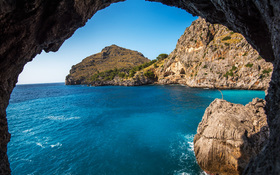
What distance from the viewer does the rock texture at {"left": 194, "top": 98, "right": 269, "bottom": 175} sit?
10914mm

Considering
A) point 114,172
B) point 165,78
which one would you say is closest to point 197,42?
point 165,78

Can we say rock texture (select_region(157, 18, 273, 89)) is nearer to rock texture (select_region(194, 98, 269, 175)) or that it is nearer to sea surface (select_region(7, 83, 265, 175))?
sea surface (select_region(7, 83, 265, 175))

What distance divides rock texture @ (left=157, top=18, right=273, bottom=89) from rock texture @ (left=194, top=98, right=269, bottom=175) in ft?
172

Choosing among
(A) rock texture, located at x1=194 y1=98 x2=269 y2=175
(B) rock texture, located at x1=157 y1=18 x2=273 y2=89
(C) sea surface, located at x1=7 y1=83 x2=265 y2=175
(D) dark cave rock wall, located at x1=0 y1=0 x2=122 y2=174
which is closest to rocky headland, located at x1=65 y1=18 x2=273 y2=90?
(B) rock texture, located at x1=157 y1=18 x2=273 y2=89

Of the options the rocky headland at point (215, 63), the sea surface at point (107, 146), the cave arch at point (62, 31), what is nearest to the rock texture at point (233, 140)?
the sea surface at point (107, 146)

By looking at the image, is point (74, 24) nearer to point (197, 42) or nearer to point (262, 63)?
point (262, 63)

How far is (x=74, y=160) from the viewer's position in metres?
15.2

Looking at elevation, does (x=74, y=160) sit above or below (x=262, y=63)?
below

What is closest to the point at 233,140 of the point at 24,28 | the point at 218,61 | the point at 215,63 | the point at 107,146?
the point at 107,146

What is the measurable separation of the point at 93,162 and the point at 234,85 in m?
68.5

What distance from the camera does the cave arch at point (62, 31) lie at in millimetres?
4746

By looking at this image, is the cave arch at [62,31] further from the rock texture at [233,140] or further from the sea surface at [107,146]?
the sea surface at [107,146]

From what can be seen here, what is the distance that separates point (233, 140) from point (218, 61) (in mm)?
68839

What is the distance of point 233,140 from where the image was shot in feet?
37.9
